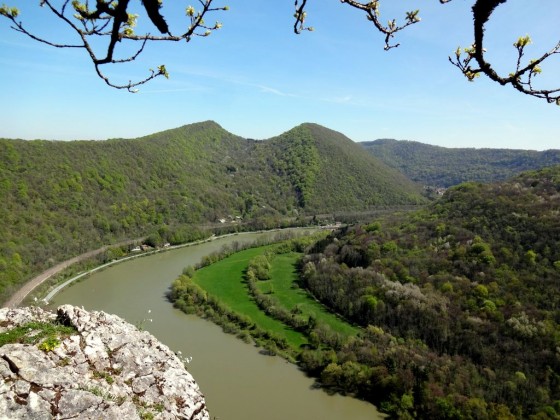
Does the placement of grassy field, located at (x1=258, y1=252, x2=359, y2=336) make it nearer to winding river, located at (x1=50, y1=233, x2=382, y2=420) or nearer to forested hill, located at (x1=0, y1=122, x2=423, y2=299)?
winding river, located at (x1=50, y1=233, x2=382, y2=420)

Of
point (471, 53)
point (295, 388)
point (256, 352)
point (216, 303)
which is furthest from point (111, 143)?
point (471, 53)

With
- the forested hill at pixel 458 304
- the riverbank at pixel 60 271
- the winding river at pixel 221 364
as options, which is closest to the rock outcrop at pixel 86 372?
the winding river at pixel 221 364

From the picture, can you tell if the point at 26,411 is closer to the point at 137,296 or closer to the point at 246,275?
the point at 137,296

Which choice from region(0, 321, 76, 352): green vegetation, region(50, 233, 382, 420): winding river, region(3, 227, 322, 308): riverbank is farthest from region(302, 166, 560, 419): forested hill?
region(3, 227, 322, 308): riverbank

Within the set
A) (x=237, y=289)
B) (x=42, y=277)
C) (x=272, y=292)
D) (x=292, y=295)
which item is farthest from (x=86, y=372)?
(x=42, y=277)

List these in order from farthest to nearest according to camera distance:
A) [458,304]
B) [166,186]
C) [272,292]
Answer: [166,186]
[272,292]
[458,304]

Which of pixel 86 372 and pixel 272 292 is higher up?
pixel 86 372

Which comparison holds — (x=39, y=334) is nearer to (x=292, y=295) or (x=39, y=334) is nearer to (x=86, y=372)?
A: (x=86, y=372)
